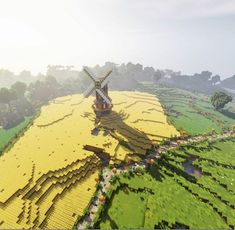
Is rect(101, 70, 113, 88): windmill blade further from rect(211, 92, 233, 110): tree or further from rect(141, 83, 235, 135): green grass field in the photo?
rect(211, 92, 233, 110): tree

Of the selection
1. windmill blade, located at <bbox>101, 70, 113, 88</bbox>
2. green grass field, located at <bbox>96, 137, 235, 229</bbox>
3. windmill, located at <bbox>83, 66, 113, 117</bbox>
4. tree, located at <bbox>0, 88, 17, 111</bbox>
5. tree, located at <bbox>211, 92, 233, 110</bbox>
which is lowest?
green grass field, located at <bbox>96, 137, 235, 229</bbox>

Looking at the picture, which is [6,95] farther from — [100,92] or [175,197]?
[175,197]

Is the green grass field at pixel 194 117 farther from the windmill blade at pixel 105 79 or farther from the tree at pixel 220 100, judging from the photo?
the windmill blade at pixel 105 79

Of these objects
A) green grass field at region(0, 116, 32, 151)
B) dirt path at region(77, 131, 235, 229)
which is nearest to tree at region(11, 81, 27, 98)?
green grass field at region(0, 116, 32, 151)

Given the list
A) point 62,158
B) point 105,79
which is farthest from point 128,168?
point 105,79

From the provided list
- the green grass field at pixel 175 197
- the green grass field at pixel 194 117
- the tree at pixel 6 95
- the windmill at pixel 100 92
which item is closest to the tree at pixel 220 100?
the green grass field at pixel 194 117

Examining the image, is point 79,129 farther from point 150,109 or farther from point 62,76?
point 62,76
